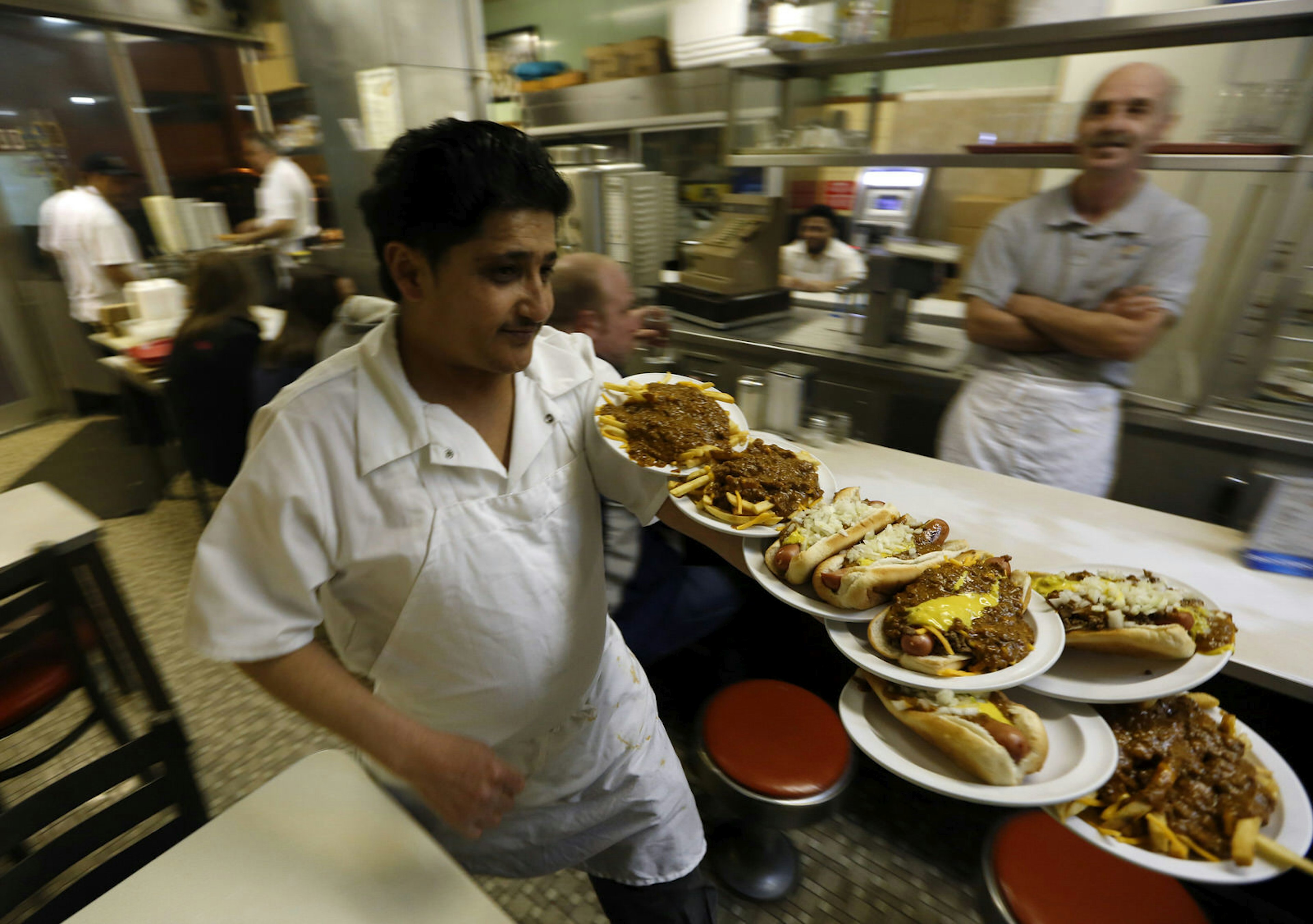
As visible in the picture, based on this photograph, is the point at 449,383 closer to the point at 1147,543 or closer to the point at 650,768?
the point at 650,768

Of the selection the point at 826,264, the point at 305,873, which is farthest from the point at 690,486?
the point at 826,264

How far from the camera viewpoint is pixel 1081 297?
239 cm

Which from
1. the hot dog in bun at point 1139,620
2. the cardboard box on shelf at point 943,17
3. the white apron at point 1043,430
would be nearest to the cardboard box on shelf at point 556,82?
the cardboard box on shelf at point 943,17

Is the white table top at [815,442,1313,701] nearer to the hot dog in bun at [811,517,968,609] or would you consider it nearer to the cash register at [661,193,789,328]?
the hot dog in bun at [811,517,968,609]

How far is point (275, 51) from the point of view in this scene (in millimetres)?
6176

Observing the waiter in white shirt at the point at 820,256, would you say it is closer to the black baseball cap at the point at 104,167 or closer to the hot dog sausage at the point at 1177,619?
the hot dog sausage at the point at 1177,619

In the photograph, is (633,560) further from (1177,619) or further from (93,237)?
(93,237)

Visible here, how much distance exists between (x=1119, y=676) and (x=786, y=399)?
1.50m

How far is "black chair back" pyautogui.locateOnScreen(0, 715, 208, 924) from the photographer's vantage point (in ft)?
4.02

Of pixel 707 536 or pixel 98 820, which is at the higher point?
pixel 707 536

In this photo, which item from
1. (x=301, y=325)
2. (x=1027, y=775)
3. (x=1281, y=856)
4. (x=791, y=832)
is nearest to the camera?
(x=1281, y=856)

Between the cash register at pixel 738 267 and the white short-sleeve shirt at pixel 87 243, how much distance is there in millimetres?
4646

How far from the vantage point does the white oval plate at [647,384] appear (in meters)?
1.33

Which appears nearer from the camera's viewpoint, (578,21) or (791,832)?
(791,832)
